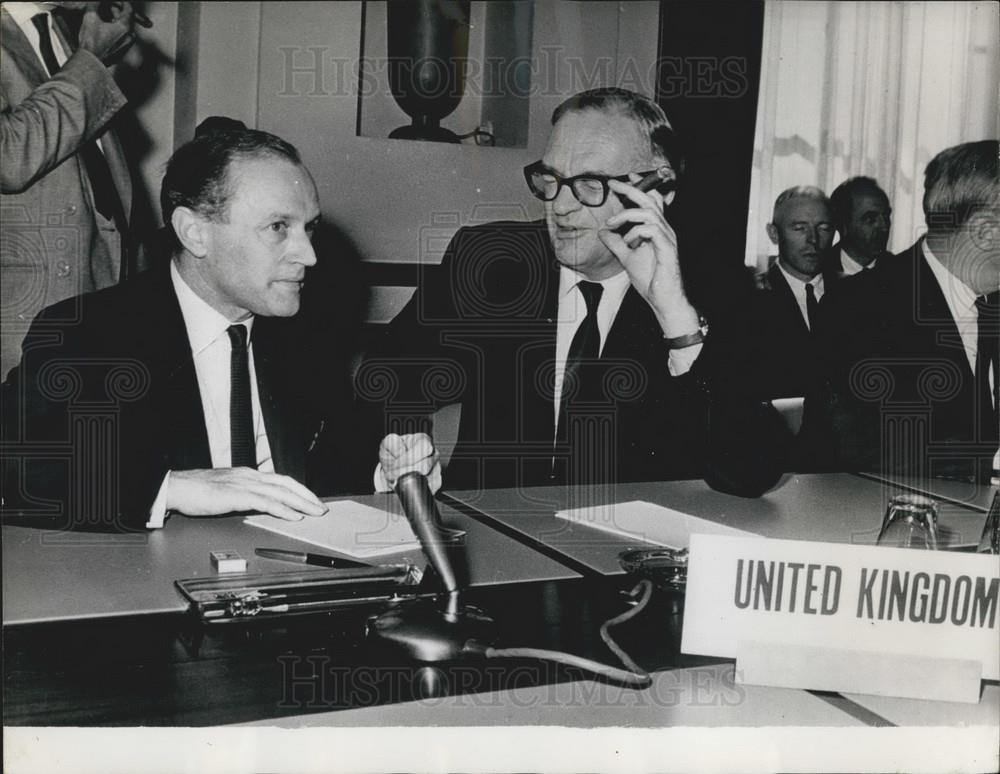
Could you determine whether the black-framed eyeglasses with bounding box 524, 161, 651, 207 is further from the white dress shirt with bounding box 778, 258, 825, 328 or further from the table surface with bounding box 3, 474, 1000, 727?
the table surface with bounding box 3, 474, 1000, 727

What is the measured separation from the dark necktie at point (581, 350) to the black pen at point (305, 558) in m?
0.86

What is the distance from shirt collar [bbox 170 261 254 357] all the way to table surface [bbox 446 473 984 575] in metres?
0.54

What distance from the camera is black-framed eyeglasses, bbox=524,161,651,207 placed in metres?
1.81

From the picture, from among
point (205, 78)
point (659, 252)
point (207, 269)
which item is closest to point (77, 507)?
point (207, 269)

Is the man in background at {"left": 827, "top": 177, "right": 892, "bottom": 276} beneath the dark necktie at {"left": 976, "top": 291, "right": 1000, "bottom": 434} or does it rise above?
above

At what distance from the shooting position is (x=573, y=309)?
1899mm

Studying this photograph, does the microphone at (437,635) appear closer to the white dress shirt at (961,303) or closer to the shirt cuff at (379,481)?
the shirt cuff at (379,481)

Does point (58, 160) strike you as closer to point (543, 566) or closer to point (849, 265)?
point (543, 566)

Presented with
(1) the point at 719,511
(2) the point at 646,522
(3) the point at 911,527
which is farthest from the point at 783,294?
(3) the point at 911,527

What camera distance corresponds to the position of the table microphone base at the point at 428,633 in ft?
2.83

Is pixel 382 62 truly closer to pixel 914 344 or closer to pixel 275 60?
pixel 275 60

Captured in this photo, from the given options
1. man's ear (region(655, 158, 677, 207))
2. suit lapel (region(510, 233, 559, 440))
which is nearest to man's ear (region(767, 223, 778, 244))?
man's ear (region(655, 158, 677, 207))

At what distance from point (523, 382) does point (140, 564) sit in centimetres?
100

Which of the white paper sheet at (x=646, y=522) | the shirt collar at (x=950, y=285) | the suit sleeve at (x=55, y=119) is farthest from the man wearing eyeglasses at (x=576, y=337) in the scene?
the suit sleeve at (x=55, y=119)
